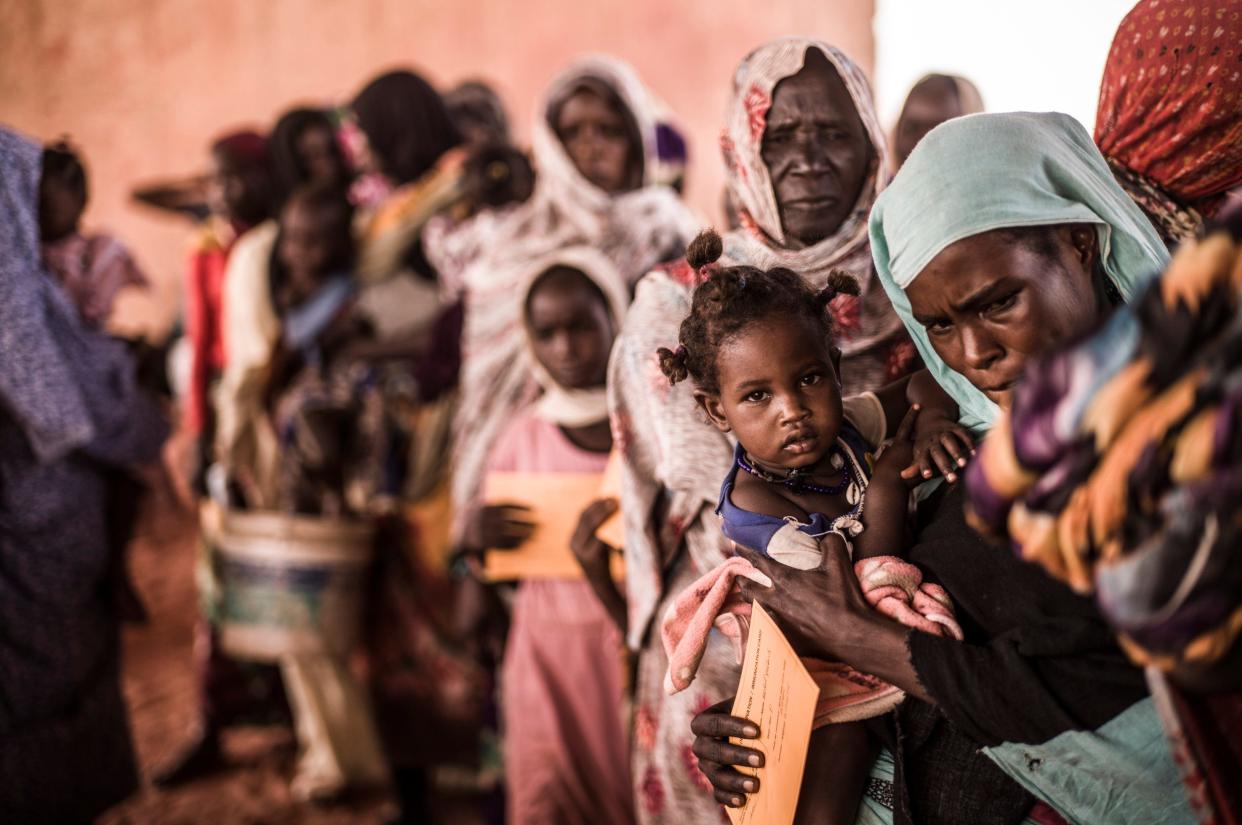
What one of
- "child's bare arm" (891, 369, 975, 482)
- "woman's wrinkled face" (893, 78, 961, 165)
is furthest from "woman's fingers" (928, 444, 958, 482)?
"woman's wrinkled face" (893, 78, 961, 165)

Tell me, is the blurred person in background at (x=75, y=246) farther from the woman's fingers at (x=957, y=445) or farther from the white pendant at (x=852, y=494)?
the woman's fingers at (x=957, y=445)

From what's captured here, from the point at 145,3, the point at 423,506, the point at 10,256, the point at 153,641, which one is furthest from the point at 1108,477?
the point at 145,3

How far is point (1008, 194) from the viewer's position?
1.25 m

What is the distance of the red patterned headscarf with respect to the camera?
1729 millimetres

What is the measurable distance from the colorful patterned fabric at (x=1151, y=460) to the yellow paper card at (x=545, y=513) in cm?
156

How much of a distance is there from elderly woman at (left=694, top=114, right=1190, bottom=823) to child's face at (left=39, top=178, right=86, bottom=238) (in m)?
2.27

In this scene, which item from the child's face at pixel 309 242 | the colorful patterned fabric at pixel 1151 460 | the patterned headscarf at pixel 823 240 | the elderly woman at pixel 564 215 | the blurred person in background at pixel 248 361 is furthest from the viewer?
the blurred person in background at pixel 248 361

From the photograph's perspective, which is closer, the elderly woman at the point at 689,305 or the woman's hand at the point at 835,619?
the woman's hand at the point at 835,619

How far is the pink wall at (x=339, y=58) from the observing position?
636 centimetres

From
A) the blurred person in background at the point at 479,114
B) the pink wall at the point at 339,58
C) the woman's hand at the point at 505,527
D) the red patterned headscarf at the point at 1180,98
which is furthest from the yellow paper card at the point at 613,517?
the pink wall at the point at 339,58

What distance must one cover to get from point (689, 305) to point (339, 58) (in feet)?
19.1

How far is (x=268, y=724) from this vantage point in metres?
4.46

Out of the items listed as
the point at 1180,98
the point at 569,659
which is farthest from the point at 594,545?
the point at 1180,98

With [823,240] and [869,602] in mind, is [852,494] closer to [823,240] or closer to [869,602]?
[869,602]
